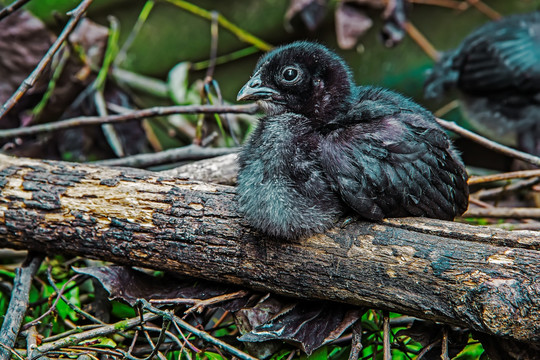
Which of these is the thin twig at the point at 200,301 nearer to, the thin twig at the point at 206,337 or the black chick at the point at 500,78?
the thin twig at the point at 206,337

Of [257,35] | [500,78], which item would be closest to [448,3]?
[500,78]

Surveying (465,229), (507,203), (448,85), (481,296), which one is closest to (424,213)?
(465,229)

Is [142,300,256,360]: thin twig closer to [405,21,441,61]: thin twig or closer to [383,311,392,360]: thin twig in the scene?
[383,311,392,360]: thin twig

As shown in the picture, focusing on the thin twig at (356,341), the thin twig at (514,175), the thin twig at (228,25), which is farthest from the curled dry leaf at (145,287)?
the thin twig at (228,25)

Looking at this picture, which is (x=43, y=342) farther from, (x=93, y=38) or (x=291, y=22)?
(x=291, y=22)

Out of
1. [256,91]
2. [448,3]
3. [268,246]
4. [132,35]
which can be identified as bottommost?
[268,246]

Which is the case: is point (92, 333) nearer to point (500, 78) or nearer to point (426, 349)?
point (426, 349)
